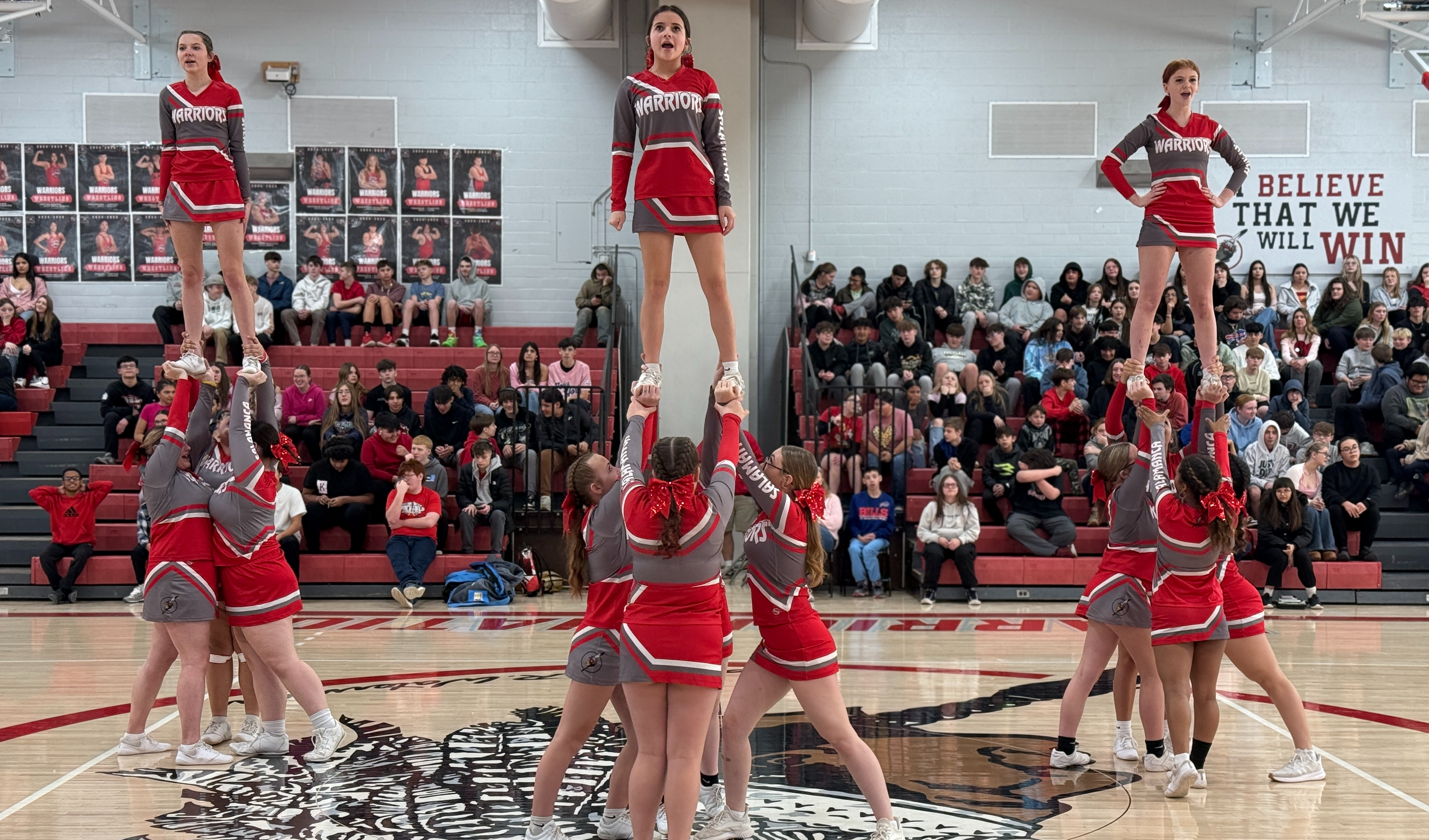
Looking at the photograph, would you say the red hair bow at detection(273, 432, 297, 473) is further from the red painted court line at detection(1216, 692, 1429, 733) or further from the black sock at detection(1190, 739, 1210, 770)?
the red painted court line at detection(1216, 692, 1429, 733)

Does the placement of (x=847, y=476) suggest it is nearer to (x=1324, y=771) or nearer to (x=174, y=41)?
(x=1324, y=771)

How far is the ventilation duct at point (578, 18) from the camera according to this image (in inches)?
500

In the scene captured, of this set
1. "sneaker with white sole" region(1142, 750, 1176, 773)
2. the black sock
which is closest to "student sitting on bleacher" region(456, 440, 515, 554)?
"sneaker with white sole" region(1142, 750, 1176, 773)

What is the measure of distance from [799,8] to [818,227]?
8.42 feet

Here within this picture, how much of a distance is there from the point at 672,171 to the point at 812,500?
4.46ft

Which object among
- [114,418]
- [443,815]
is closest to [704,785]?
[443,815]

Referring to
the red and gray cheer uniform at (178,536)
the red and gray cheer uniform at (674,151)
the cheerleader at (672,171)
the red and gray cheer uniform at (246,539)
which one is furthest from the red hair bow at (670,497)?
the red and gray cheer uniform at (178,536)

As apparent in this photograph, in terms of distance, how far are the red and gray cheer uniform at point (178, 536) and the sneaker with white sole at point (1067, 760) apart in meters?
3.77

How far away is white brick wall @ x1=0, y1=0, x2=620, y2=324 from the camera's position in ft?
46.8

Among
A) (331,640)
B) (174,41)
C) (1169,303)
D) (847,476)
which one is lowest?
(331,640)

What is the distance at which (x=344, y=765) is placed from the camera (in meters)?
5.29

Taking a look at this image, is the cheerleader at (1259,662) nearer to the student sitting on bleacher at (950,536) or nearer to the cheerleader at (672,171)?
the cheerleader at (672,171)

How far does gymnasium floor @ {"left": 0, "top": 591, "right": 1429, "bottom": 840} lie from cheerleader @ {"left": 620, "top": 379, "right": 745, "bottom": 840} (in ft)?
2.68

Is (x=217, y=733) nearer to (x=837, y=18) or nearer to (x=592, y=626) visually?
(x=592, y=626)
